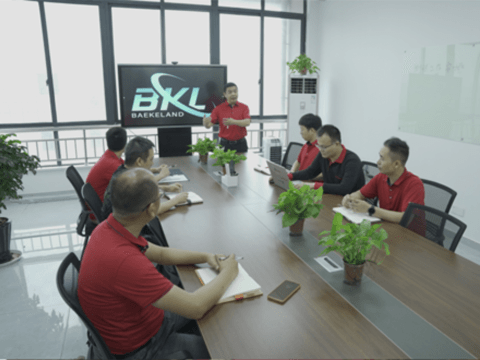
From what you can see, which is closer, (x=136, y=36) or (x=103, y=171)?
(x=103, y=171)

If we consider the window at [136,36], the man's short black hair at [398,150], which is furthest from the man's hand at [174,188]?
the window at [136,36]

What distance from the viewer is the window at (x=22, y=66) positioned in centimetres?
512

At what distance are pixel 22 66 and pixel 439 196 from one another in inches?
222

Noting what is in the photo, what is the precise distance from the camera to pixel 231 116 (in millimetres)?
5062

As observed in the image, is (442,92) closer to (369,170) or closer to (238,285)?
(369,170)

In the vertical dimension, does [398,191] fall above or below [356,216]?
above

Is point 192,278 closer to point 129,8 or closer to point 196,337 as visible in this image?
point 196,337

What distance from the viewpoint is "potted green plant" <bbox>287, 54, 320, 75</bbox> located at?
19.5ft

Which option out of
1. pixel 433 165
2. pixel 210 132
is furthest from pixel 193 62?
pixel 433 165

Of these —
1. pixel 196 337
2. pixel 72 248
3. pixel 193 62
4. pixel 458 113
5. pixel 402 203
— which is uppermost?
pixel 193 62

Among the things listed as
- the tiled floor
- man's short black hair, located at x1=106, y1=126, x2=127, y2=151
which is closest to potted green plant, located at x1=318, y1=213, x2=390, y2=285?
the tiled floor

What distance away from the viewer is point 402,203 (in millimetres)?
2467

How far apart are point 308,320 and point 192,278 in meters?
0.59

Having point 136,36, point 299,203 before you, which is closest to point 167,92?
point 136,36
